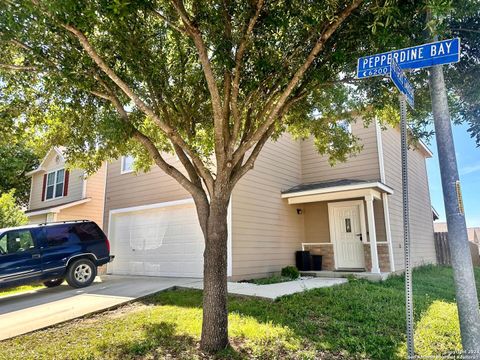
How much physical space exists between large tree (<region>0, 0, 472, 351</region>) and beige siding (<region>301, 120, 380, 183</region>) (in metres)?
5.17

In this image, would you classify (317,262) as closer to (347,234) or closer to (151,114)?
(347,234)

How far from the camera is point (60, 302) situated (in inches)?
313

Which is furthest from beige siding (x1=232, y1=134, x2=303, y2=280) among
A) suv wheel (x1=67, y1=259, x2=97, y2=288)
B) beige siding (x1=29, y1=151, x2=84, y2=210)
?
beige siding (x1=29, y1=151, x2=84, y2=210)

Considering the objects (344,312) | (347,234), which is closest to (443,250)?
(347,234)

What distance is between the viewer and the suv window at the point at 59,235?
372 inches

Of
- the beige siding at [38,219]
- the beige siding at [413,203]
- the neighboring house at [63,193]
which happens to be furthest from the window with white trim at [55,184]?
the beige siding at [413,203]

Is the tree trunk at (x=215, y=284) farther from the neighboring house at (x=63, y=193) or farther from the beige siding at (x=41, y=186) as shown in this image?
the beige siding at (x=41, y=186)

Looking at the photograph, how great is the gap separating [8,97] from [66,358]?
465 centimetres

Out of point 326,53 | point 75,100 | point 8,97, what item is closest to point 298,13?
point 326,53

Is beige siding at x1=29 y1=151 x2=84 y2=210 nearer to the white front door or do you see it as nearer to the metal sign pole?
the white front door

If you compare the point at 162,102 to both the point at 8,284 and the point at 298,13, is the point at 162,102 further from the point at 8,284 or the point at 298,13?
the point at 8,284

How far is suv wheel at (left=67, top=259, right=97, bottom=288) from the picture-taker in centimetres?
951

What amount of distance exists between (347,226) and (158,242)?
6.65 metres

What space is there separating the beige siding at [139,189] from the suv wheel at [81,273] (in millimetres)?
3214
